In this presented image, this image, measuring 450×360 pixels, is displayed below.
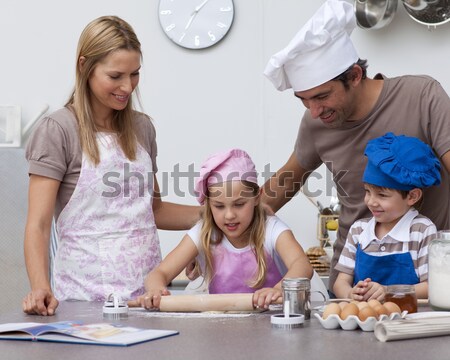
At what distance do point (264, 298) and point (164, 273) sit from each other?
1.31 feet

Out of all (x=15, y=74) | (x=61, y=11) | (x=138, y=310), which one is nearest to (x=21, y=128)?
(x=15, y=74)

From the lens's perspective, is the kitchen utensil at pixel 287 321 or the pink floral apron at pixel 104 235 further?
the pink floral apron at pixel 104 235

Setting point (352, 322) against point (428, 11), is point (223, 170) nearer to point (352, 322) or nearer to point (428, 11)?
point (352, 322)

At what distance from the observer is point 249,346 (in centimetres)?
121

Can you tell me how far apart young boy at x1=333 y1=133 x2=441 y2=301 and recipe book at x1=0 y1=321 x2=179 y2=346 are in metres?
0.61

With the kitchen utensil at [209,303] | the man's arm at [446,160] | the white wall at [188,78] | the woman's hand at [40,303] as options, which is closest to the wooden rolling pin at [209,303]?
the kitchen utensil at [209,303]

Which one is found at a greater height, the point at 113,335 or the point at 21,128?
the point at 21,128

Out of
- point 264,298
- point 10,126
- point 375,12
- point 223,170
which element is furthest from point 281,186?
point 10,126

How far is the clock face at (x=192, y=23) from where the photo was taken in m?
3.45

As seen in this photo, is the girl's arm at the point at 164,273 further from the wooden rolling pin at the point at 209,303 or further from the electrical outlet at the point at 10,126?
the electrical outlet at the point at 10,126

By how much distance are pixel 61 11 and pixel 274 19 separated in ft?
2.96

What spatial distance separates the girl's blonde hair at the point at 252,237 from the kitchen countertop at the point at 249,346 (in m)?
0.52

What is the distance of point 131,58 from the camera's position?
195cm

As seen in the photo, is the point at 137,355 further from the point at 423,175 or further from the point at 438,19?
the point at 438,19
